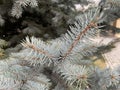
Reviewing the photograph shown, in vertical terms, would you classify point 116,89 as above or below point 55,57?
below

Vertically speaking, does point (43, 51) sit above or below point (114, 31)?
above

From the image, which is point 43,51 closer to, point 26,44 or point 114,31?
point 26,44

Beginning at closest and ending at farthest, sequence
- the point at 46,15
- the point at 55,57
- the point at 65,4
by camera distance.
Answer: the point at 55,57, the point at 65,4, the point at 46,15

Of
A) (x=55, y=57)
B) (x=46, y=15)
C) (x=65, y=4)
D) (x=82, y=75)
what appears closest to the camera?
(x=82, y=75)

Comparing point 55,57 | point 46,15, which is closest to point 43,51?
point 55,57

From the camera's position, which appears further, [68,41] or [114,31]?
[114,31]

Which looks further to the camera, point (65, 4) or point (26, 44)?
point (65, 4)

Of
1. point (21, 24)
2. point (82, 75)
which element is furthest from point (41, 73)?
point (21, 24)

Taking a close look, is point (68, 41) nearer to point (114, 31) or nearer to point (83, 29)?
point (83, 29)

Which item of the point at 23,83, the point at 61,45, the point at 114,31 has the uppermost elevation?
the point at 61,45
